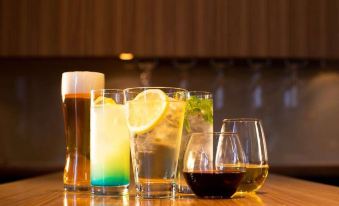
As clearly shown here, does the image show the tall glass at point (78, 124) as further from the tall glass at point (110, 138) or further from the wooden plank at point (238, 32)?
the wooden plank at point (238, 32)

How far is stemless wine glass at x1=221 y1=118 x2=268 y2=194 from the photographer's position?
0.98 metres

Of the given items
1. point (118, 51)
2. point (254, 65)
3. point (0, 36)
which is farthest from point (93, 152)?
point (254, 65)

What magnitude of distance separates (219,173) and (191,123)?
0.14 metres

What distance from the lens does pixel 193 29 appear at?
2.98 meters

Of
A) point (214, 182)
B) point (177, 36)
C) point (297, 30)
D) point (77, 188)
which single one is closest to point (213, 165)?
point (214, 182)

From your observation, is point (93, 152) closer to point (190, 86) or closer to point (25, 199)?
point (25, 199)

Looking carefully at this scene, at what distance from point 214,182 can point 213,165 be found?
0.03 m

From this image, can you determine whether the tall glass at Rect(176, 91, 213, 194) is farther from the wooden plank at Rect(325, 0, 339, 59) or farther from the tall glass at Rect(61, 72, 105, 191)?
the wooden plank at Rect(325, 0, 339, 59)

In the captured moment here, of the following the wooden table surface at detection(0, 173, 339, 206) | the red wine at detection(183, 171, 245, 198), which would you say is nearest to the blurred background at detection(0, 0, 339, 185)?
the wooden table surface at detection(0, 173, 339, 206)

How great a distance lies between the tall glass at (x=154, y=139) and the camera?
2.91 feet

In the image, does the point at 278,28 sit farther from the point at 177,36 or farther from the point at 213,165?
the point at 213,165

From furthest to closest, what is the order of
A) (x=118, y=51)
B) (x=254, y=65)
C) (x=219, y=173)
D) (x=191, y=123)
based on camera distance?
(x=254, y=65), (x=118, y=51), (x=191, y=123), (x=219, y=173)

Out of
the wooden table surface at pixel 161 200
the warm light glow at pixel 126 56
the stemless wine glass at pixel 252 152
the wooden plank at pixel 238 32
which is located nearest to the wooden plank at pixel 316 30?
the wooden plank at pixel 238 32

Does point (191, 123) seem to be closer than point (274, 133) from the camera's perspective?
Yes
